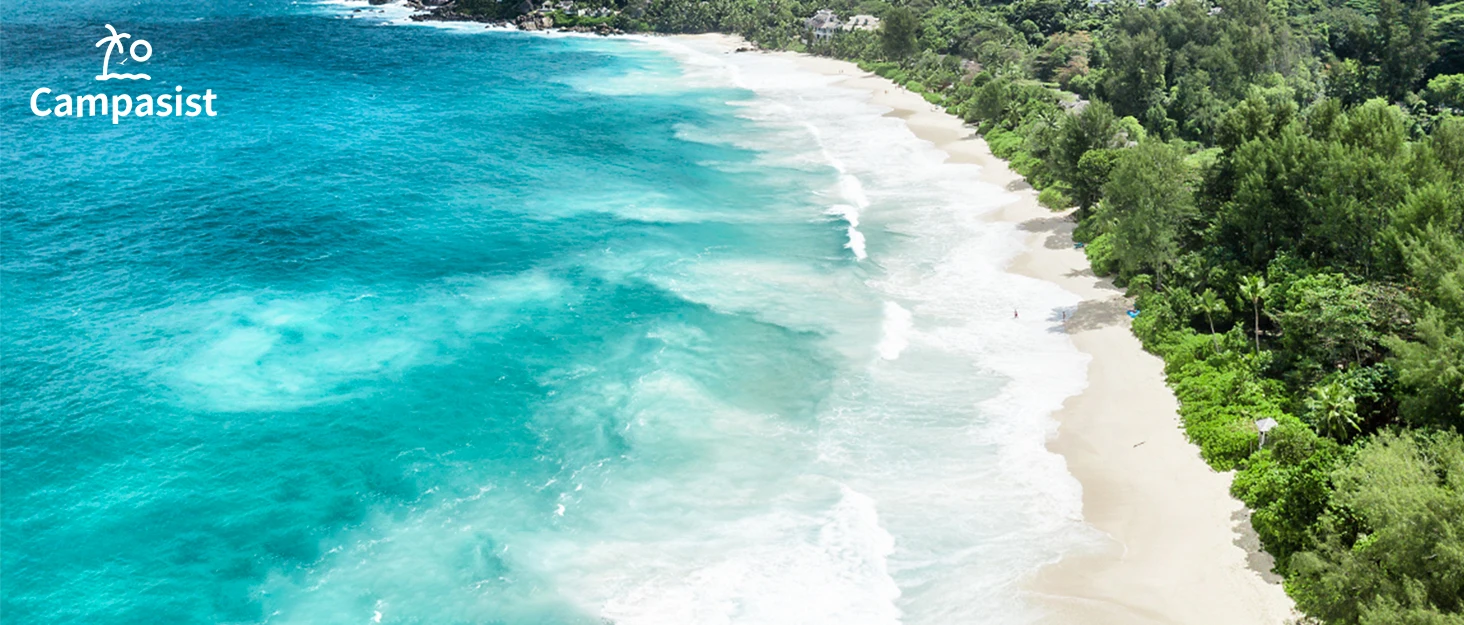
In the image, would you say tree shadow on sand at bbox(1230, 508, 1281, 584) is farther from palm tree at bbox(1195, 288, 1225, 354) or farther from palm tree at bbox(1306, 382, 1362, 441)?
palm tree at bbox(1195, 288, 1225, 354)

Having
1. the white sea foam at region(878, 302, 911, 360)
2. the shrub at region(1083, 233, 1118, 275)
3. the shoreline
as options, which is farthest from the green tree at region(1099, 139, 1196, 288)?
the white sea foam at region(878, 302, 911, 360)

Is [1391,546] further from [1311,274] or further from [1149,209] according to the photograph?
[1149,209]

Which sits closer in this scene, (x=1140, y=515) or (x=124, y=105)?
(x=1140, y=515)

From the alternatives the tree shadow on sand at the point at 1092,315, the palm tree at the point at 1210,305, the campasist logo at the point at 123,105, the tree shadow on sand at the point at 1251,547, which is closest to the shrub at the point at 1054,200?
the tree shadow on sand at the point at 1092,315

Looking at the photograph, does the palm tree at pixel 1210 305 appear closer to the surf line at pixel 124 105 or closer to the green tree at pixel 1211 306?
the green tree at pixel 1211 306

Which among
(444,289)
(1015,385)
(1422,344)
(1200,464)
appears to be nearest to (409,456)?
(444,289)

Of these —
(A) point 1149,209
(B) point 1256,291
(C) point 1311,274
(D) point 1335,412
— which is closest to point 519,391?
(A) point 1149,209
